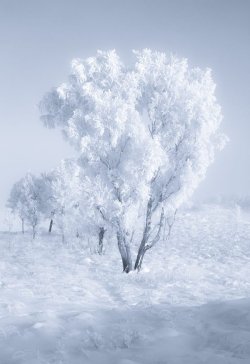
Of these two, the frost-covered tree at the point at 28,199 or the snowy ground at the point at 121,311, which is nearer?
the snowy ground at the point at 121,311

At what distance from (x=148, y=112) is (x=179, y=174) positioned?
4.10m

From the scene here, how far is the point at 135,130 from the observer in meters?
19.0

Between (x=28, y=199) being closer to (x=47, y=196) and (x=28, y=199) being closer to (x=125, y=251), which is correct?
(x=47, y=196)

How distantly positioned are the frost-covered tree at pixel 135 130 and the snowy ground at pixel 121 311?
13.8ft

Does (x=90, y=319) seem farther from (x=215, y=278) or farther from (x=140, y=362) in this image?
(x=215, y=278)

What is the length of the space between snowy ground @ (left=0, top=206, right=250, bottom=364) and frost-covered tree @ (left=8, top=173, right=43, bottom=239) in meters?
18.0

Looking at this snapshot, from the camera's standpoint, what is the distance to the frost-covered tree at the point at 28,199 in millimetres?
43938

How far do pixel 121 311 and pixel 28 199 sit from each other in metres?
36.0

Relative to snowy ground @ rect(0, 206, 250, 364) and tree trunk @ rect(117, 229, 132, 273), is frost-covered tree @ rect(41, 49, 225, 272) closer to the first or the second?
tree trunk @ rect(117, 229, 132, 273)

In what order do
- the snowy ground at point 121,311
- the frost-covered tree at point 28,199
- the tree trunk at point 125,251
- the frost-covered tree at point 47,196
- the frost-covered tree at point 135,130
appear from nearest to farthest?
the snowy ground at point 121,311 < the frost-covered tree at point 135,130 < the tree trunk at point 125,251 < the frost-covered tree at point 28,199 < the frost-covered tree at point 47,196

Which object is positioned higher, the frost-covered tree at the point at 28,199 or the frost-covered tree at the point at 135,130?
the frost-covered tree at the point at 135,130

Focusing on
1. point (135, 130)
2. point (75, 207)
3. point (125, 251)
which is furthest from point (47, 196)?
point (135, 130)

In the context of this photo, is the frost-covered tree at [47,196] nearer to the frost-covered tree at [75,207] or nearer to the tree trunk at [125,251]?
the frost-covered tree at [75,207]

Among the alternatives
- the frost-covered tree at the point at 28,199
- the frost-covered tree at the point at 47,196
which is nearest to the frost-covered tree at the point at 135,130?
the frost-covered tree at the point at 28,199
